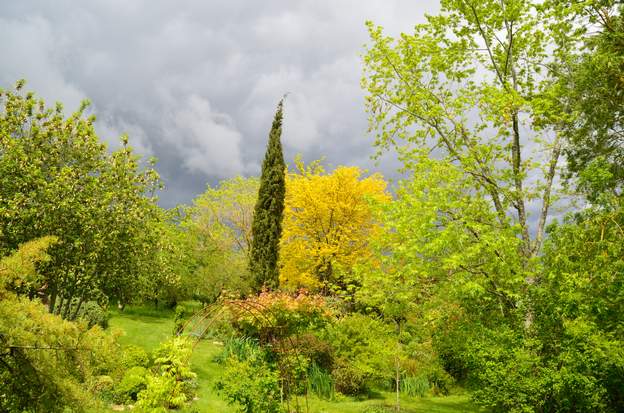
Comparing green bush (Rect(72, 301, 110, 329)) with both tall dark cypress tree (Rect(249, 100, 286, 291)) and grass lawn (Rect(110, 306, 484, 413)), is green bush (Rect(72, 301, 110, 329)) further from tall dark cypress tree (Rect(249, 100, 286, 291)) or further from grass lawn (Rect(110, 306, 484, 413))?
tall dark cypress tree (Rect(249, 100, 286, 291))

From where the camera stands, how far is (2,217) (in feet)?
29.4

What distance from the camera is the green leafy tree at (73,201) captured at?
30.6 ft

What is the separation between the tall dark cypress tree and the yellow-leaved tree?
346 cm

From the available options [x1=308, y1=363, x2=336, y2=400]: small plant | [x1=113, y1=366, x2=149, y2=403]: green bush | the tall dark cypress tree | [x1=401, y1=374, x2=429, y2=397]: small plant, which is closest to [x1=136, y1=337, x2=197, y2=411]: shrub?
[x1=113, y1=366, x2=149, y2=403]: green bush

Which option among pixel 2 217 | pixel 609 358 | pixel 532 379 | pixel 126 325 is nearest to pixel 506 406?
pixel 532 379

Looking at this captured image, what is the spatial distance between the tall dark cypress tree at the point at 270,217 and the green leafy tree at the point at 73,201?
8.65m

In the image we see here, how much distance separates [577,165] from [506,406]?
10.6 meters

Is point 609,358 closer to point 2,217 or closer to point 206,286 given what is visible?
point 2,217

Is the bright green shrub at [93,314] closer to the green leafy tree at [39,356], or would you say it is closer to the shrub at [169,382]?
the shrub at [169,382]

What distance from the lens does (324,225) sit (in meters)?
24.9

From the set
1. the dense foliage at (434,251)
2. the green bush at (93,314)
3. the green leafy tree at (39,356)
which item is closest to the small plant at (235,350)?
the dense foliage at (434,251)

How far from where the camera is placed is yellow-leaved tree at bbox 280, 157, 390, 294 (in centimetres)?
2389

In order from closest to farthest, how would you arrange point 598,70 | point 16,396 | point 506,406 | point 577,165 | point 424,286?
point 16,396
point 506,406
point 424,286
point 598,70
point 577,165

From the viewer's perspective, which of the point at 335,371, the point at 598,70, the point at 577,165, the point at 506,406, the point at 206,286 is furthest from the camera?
the point at 206,286
